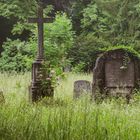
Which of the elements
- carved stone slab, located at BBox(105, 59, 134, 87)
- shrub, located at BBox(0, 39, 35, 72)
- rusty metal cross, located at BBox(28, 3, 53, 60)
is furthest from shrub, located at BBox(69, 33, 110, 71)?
carved stone slab, located at BBox(105, 59, 134, 87)

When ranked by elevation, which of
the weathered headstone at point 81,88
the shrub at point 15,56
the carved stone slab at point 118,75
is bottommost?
the weathered headstone at point 81,88

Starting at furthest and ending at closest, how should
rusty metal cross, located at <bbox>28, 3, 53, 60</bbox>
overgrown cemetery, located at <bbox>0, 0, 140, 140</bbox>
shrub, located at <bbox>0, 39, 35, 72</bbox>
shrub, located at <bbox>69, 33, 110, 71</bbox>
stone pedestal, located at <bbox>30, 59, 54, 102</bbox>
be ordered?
shrub, located at <bbox>69, 33, 110, 71</bbox>, shrub, located at <bbox>0, 39, 35, 72</bbox>, rusty metal cross, located at <bbox>28, 3, 53, 60</bbox>, stone pedestal, located at <bbox>30, 59, 54, 102</bbox>, overgrown cemetery, located at <bbox>0, 0, 140, 140</bbox>

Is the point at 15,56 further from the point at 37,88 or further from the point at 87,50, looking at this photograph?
the point at 37,88

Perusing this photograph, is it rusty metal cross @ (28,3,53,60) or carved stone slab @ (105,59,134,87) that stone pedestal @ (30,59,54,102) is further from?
carved stone slab @ (105,59,134,87)

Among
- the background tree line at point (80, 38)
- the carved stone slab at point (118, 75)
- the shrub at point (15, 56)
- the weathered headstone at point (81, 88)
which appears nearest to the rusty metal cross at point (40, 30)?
the weathered headstone at point (81, 88)

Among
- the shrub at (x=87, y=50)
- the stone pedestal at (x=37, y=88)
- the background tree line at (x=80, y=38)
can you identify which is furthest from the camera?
the shrub at (x=87, y=50)

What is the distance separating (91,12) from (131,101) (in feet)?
62.2

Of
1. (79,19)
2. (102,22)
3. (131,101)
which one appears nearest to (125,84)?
(131,101)

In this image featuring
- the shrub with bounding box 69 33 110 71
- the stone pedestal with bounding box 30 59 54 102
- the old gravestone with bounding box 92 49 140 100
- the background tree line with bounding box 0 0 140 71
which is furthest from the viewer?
the shrub with bounding box 69 33 110 71

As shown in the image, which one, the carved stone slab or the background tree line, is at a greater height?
the background tree line

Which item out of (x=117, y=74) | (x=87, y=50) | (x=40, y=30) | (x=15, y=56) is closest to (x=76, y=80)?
(x=40, y=30)

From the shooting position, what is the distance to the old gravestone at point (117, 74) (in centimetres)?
1205

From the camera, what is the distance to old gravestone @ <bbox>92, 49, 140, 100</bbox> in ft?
39.5

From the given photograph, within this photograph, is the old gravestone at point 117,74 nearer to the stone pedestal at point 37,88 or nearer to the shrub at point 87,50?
the stone pedestal at point 37,88
